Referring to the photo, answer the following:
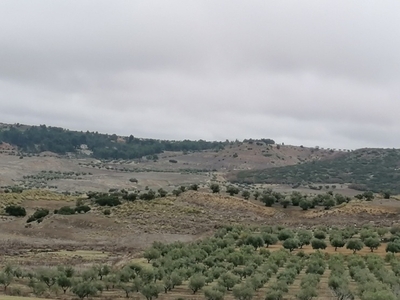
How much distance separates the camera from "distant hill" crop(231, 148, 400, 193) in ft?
476

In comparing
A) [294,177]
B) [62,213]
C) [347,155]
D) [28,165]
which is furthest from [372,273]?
[347,155]

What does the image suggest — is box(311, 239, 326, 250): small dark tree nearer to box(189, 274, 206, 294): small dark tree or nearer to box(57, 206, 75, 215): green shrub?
box(189, 274, 206, 294): small dark tree

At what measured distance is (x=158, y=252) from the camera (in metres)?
47.1

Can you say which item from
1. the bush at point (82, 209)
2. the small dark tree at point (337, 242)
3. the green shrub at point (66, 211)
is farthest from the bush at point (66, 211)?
the small dark tree at point (337, 242)

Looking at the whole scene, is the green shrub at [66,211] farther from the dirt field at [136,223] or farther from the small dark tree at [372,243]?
the small dark tree at [372,243]

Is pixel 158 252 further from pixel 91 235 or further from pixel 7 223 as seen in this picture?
pixel 7 223

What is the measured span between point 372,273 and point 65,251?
25921 millimetres

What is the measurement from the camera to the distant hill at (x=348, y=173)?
145 metres

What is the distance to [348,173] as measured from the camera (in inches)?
6299

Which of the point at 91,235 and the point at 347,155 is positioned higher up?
the point at 347,155

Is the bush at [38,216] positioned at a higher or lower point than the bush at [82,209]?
lower

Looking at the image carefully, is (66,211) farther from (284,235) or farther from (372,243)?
(372,243)

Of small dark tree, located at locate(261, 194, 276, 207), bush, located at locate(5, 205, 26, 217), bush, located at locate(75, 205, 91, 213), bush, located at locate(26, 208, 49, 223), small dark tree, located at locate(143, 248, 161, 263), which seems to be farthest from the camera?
small dark tree, located at locate(261, 194, 276, 207)

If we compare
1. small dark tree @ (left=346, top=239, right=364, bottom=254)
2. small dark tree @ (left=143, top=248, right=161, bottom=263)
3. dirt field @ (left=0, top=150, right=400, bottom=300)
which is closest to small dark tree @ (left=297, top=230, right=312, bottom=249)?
dirt field @ (left=0, top=150, right=400, bottom=300)
